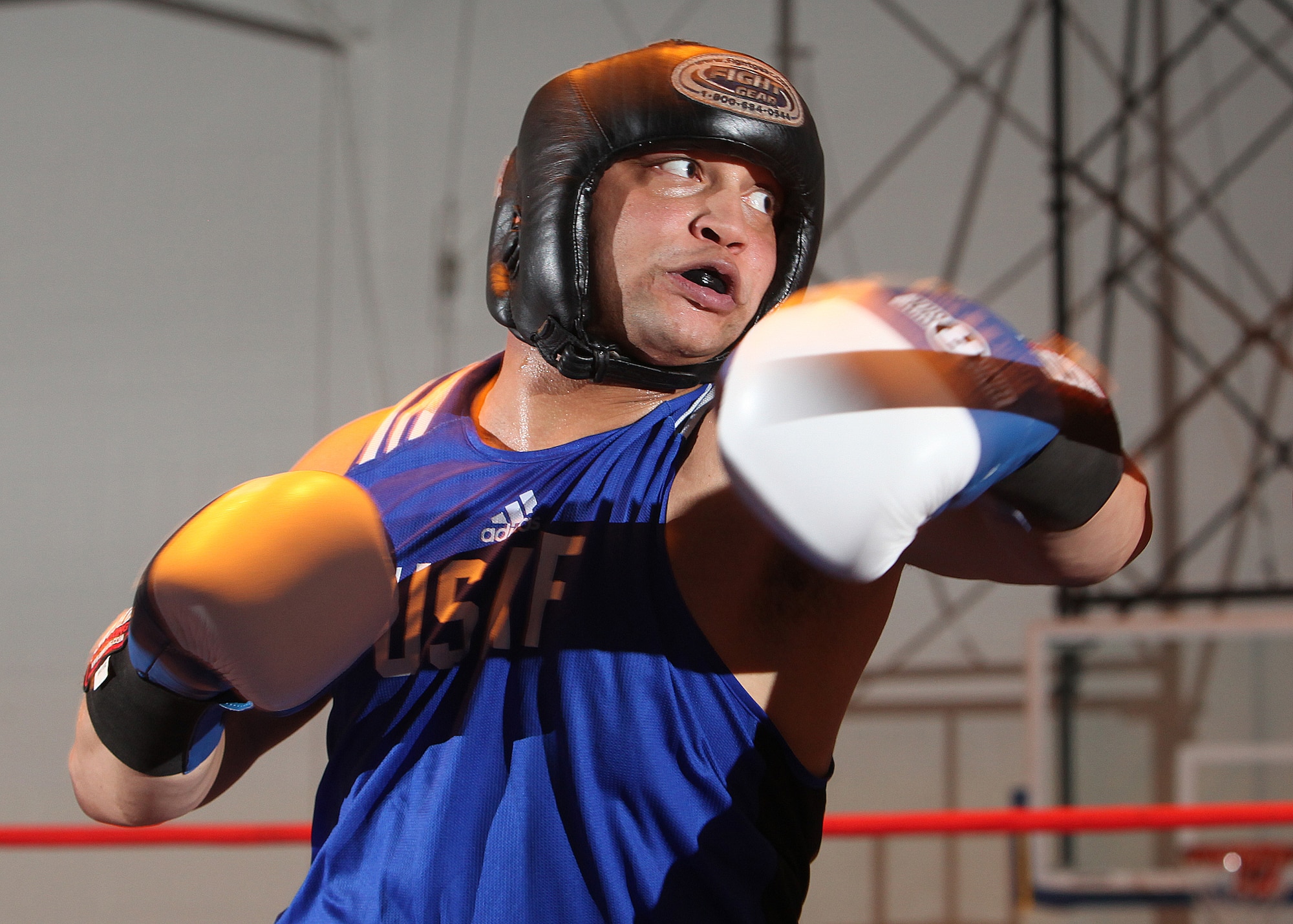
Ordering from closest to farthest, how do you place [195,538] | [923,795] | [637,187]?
[195,538] < [637,187] < [923,795]

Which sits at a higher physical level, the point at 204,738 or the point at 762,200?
the point at 762,200

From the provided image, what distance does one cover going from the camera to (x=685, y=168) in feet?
3.31

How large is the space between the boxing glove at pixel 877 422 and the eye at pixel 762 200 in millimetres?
331

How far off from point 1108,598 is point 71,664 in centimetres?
438

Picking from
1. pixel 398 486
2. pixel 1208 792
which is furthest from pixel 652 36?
pixel 398 486

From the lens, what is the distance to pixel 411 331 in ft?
17.3

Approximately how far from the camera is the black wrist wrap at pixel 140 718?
0.99 metres

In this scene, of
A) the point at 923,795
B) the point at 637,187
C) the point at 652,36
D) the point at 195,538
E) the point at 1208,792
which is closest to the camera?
the point at 195,538

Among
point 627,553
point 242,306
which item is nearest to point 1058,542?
point 627,553

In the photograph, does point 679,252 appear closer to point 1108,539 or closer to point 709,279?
point 709,279

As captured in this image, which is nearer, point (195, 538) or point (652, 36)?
point (195, 538)

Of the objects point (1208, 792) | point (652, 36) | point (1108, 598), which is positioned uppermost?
point (652, 36)

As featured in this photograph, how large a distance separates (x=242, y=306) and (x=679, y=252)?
14.5 ft

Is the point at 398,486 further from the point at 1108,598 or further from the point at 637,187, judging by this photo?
the point at 1108,598
